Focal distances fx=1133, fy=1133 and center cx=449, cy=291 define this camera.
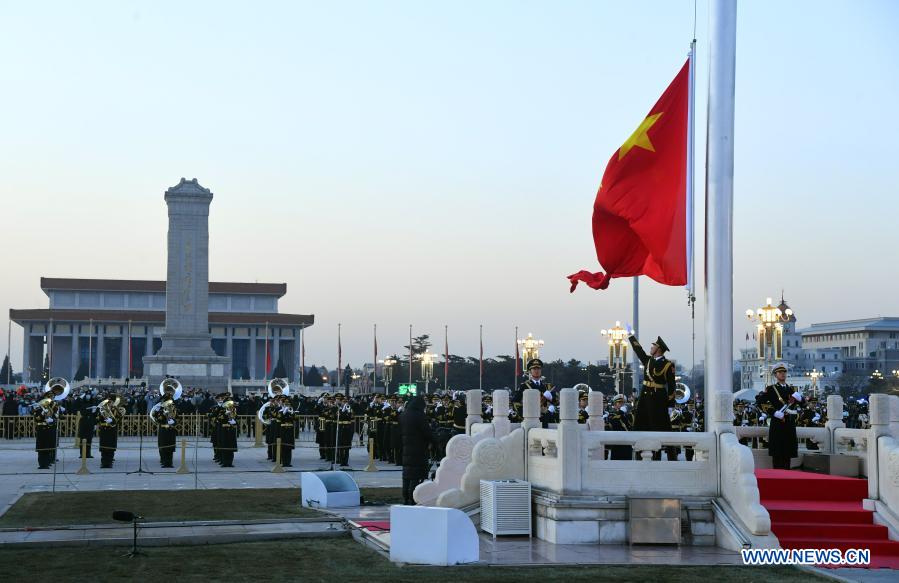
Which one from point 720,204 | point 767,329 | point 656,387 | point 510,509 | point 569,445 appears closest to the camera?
point 569,445

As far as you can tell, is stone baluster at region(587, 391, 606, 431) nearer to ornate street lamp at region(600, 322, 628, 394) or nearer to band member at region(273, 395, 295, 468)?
band member at region(273, 395, 295, 468)

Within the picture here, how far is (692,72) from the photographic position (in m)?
14.8

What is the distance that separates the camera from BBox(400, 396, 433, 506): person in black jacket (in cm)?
1602

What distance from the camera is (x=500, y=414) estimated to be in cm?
1532

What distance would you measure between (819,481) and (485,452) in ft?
13.3

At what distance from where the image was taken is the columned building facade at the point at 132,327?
103 metres

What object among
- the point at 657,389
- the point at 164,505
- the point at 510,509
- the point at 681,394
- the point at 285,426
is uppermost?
the point at 657,389

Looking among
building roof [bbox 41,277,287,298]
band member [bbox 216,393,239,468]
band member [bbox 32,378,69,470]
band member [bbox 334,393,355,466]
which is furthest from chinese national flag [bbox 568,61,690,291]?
building roof [bbox 41,277,287,298]

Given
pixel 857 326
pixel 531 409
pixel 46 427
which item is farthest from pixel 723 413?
pixel 857 326

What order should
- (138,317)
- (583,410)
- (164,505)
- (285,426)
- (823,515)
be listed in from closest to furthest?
(823,515) → (164,505) → (583,410) → (285,426) → (138,317)

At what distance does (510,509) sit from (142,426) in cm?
2877

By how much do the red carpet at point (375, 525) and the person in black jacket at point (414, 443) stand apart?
1.19 m

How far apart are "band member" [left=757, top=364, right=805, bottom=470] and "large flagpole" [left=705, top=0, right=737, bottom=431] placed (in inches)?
56.9

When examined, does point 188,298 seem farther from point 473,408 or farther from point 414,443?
point 414,443
